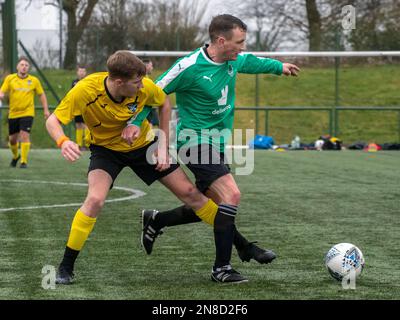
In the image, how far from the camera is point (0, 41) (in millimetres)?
28531

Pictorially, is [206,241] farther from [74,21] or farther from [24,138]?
[74,21]

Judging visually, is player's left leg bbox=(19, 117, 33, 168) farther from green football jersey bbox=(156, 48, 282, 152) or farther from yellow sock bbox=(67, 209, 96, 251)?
yellow sock bbox=(67, 209, 96, 251)

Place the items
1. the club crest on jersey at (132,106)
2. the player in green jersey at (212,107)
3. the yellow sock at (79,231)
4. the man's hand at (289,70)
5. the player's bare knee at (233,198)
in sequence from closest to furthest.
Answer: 1. the yellow sock at (79,231)
2. the club crest on jersey at (132,106)
3. the player's bare knee at (233,198)
4. the player in green jersey at (212,107)
5. the man's hand at (289,70)

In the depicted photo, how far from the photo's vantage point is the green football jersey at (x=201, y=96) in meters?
6.84

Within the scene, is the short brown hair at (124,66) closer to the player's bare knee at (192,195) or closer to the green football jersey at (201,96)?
the green football jersey at (201,96)

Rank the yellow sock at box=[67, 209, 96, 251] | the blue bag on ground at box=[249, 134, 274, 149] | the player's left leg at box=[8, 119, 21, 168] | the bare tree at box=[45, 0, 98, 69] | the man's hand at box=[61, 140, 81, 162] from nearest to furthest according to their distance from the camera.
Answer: the man's hand at box=[61, 140, 81, 162], the yellow sock at box=[67, 209, 96, 251], the player's left leg at box=[8, 119, 21, 168], the blue bag on ground at box=[249, 134, 274, 149], the bare tree at box=[45, 0, 98, 69]

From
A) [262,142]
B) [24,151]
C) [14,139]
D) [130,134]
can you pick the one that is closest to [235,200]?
[130,134]

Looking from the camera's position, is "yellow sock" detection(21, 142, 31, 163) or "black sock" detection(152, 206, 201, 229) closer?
"black sock" detection(152, 206, 201, 229)

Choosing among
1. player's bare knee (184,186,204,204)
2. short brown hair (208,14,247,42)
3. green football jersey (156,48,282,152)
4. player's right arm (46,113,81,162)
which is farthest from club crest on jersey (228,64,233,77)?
player's right arm (46,113,81,162)

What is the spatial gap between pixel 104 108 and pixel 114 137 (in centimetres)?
29

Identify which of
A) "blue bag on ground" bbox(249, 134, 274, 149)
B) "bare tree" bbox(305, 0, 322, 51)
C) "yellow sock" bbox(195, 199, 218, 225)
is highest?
"bare tree" bbox(305, 0, 322, 51)

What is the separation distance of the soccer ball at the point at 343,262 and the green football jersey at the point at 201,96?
114 cm

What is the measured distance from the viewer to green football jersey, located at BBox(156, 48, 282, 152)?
22.5 feet

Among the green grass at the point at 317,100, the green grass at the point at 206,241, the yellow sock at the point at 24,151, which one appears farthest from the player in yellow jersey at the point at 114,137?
the green grass at the point at 317,100
